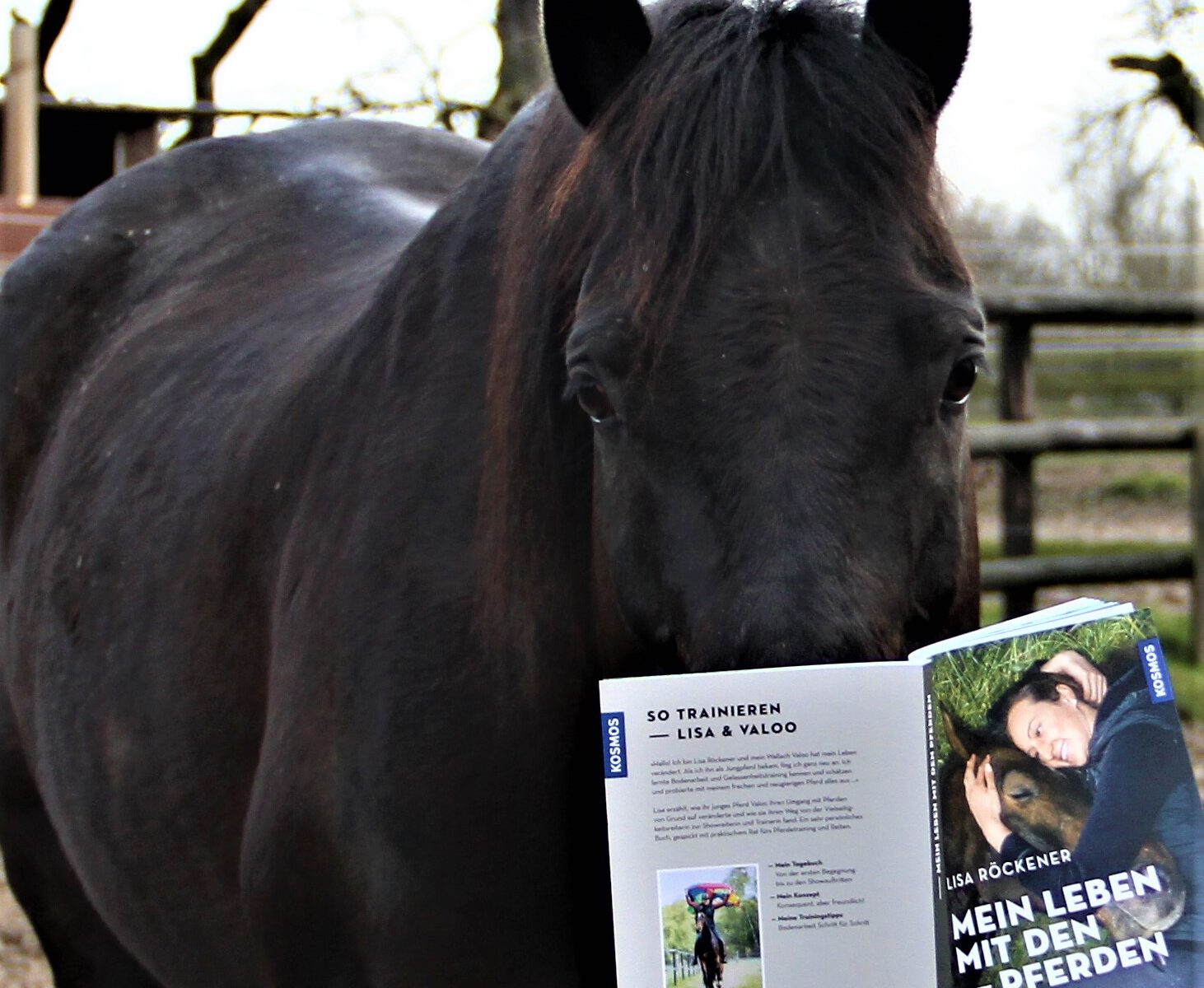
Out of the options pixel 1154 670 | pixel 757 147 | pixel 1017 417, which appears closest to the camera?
pixel 1154 670

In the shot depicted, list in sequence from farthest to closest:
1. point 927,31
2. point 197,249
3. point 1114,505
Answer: point 1114,505 → point 197,249 → point 927,31

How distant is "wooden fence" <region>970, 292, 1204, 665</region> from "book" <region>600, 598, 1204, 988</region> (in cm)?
498

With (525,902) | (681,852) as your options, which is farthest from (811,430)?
(525,902)

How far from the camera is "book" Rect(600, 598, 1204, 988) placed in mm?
1255

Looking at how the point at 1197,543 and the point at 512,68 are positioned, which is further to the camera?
the point at 1197,543

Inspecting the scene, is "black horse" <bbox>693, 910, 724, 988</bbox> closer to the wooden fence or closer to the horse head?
the horse head

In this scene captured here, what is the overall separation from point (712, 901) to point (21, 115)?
7034 mm

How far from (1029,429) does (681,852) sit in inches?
215

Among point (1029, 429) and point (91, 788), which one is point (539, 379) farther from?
point (1029, 429)

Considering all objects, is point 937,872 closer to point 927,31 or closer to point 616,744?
point 616,744

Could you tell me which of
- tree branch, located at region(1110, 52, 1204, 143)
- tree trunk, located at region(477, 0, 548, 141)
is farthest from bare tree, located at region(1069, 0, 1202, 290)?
tree trunk, located at region(477, 0, 548, 141)

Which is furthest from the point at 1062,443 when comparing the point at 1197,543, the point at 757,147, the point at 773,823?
the point at 773,823

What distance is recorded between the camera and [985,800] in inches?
51.4

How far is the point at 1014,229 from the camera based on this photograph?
12344mm
